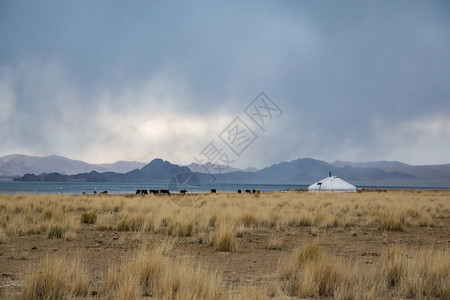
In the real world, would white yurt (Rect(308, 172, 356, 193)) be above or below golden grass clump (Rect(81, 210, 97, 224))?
above

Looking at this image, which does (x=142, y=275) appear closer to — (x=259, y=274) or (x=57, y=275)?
(x=57, y=275)

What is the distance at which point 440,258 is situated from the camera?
632cm

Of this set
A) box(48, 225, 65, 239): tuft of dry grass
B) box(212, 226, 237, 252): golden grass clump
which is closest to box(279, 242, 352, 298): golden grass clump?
box(212, 226, 237, 252): golden grass clump

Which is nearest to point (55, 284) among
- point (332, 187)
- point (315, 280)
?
point (315, 280)

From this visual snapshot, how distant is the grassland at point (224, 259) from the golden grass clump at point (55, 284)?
0.04 ft

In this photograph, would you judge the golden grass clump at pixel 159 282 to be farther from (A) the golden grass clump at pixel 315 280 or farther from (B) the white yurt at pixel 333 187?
(B) the white yurt at pixel 333 187

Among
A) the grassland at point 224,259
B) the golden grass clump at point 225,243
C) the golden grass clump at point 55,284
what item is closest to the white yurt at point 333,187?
the grassland at point 224,259

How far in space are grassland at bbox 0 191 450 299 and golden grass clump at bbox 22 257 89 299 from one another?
13mm

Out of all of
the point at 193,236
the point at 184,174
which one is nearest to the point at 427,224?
the point at 193,236

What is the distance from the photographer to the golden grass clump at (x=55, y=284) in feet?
15.6

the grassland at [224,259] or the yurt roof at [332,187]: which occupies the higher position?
the yurt roof at [332,187]

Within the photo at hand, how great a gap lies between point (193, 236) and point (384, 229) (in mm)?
7242

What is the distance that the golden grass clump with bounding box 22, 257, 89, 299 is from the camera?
15.6 feet

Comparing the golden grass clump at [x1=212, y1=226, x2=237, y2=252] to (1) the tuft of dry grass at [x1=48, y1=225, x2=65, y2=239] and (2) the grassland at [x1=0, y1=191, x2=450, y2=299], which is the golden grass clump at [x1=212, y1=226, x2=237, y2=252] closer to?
(2) the grassland at [x1=0, y1=191, x2=450, y2=299]
